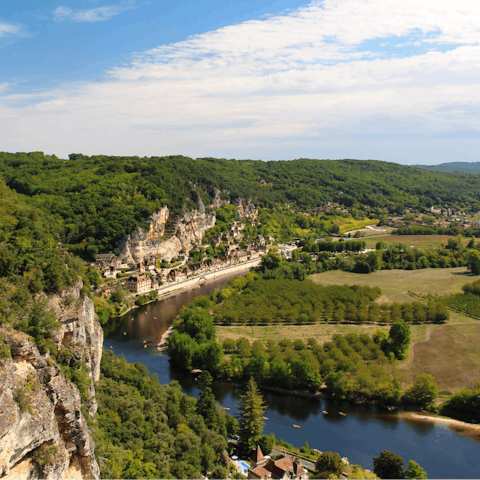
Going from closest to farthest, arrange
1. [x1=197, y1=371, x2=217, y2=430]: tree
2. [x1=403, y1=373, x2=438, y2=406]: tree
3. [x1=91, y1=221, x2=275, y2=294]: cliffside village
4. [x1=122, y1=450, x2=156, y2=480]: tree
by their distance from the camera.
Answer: [x1=122, y1=450, x2=156, y2=480]: tree < [x1=197, y1=371, x2=217, y2=430]: tree < [x1=403, y1=373, x2=438, y2=406]: tree < [x1=91, y1=221, x2=275, y2=294]: cliffside village

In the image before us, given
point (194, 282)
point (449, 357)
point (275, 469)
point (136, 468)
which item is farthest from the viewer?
point (194, 282)

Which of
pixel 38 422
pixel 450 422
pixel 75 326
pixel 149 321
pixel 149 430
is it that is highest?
pixel 75 326

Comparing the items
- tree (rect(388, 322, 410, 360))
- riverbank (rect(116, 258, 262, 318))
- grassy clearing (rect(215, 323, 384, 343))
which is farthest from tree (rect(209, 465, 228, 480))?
riverbank (rect(116, 258, 262, 318))

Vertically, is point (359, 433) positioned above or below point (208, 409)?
below

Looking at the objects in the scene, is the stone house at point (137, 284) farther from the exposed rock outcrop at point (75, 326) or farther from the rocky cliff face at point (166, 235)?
the exposed rock outcrop at point (75, 326)

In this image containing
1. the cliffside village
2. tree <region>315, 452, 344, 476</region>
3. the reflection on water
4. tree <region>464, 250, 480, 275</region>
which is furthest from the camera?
tree <region>464, 250, 480, 275</region>

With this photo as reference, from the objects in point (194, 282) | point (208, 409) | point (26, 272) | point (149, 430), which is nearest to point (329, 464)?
point (208, 409)

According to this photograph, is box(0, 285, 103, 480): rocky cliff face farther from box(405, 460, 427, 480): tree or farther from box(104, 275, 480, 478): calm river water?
box(104, 275, 480, 478): calm river water

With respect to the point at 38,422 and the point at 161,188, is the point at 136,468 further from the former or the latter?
the point at 161,188
